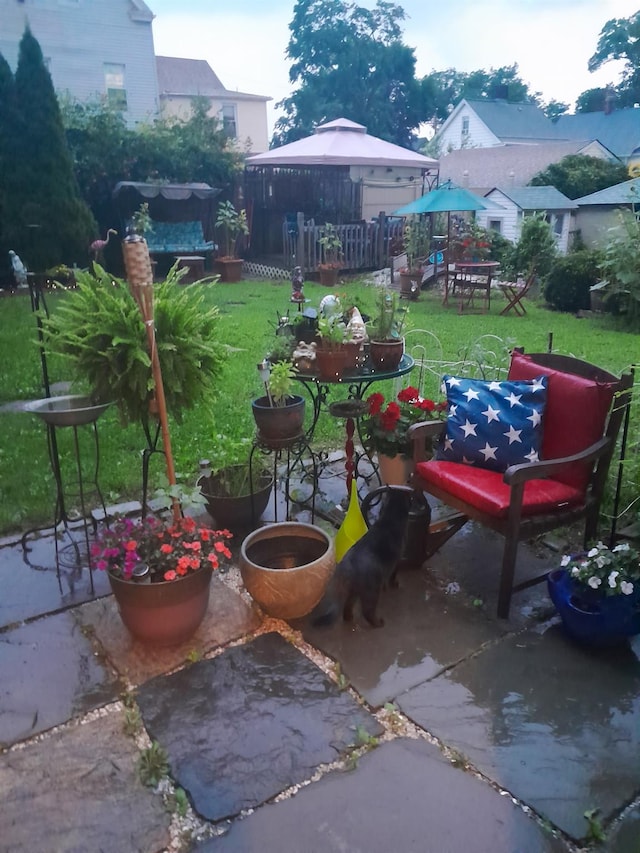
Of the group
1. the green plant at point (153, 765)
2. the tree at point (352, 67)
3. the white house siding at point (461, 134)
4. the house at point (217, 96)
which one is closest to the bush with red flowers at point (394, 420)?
the green plant at point (153, 765)

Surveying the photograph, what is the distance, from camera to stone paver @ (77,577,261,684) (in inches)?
90.0

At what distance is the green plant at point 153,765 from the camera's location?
1.82m

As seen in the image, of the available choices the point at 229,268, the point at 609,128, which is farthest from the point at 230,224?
the point at 609,128

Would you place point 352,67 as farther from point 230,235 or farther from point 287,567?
point 287,567

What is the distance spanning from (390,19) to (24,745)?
3478cm

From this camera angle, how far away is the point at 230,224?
1225 centimetres

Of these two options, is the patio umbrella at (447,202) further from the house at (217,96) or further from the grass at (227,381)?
the house at (217,96)

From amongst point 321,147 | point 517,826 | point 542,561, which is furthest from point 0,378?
point 321,147

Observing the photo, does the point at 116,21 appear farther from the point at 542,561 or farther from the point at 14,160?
the point at 542,561

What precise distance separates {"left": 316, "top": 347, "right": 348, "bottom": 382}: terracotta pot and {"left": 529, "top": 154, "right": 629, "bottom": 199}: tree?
14231 mm

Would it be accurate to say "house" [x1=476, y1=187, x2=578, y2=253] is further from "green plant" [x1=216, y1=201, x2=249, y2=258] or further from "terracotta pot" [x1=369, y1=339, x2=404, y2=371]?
"terracotta pot" [x1=369, y1=339, x2=404, y2=371]

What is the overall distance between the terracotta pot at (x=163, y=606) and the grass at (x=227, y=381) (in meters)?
0.81

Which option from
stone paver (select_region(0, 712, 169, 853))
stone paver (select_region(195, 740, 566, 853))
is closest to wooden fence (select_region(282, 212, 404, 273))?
stone paver (select_region(0, 712, 169, 853))

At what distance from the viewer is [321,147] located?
38.8 feet
